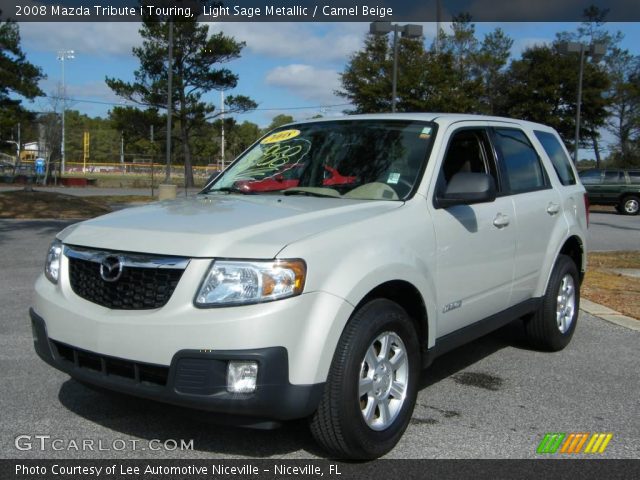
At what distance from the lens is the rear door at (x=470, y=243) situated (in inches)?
157

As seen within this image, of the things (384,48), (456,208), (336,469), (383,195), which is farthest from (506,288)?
(384,48)

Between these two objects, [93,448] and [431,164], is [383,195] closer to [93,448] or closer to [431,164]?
[431,164]

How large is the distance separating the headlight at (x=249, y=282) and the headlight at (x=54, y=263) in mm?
1090

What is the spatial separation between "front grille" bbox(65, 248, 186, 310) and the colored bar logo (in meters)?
2.20

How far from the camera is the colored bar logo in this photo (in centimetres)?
363

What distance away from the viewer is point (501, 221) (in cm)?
455

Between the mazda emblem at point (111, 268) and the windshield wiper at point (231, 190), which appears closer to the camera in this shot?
the mazda emblem at point (111, 268)

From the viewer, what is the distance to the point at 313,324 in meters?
3.00

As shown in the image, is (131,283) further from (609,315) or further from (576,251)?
(609,315)

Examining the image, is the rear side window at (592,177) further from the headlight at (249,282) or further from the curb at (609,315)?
the headlight at (249,282)

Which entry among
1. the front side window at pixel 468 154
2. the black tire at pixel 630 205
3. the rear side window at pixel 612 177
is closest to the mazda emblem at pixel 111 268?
the front side window at pixel 468 154

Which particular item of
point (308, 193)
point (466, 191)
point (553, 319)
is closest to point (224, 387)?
point (308, 193)

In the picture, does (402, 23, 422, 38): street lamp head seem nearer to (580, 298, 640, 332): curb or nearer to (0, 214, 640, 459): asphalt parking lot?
(580, 298, 640, 332): curb

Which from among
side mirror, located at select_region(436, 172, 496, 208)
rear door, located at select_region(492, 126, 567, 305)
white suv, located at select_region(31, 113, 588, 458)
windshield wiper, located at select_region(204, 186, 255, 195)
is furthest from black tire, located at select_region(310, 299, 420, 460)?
rear door, located at select_region(492, 126, 567, 305)
